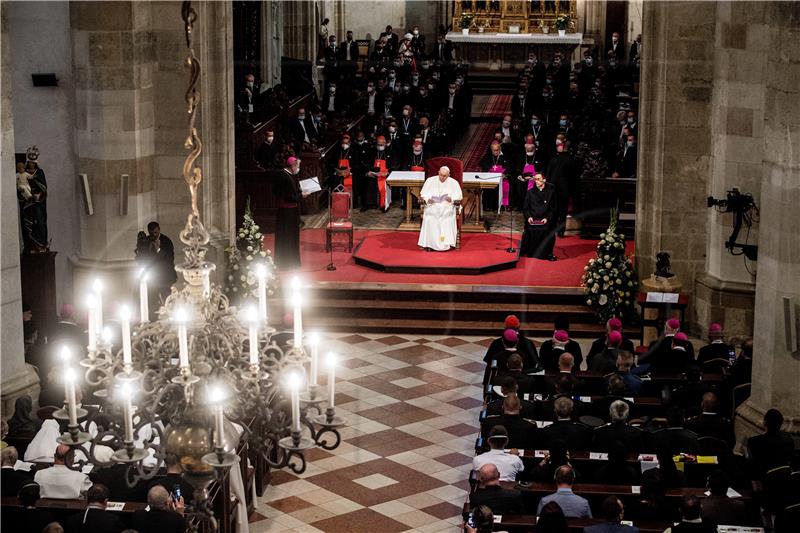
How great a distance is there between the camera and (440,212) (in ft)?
71.9

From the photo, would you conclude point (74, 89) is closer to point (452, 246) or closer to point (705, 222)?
point (452, 246)

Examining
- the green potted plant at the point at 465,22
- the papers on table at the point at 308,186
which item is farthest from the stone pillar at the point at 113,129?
the green potted plant at the point at 465,22

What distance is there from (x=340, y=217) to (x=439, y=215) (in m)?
1.66

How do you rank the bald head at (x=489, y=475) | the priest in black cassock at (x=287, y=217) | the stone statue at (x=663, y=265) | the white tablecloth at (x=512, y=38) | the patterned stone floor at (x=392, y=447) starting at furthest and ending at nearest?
the white tablecloth at (x=512, y=38) < the priest in black cassock at (x=287, y=217) < the stone statue at (x=663, y=265) < the patterned stone floor at (x=392, y=447) < the bald head at (x=489, y=475)

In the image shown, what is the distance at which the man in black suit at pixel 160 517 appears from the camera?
1095 centimetres

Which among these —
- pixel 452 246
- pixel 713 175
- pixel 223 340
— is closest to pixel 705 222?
pixel 713 175

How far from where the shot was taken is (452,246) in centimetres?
2223

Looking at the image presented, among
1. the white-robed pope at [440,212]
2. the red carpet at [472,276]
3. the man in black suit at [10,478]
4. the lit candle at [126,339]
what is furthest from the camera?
the white-robed pope at [440,212]

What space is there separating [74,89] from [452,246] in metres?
6.37

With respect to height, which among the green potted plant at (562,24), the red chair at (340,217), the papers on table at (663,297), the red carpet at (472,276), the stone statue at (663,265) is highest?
the green potted plant at (562,24)

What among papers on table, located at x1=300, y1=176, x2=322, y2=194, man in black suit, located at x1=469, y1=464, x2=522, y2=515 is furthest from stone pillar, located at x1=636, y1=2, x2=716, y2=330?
man in black suit, located at x1=469, y1=464, x2=522, y2=515

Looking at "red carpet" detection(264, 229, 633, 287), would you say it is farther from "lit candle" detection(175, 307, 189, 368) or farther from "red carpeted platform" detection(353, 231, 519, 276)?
"lit candle" detection(175, 307, 189, 368)

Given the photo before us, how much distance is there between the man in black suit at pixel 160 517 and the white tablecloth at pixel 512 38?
100 feet

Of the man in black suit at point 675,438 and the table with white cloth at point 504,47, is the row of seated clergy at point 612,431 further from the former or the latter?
the table with white cloth at point 504,47
